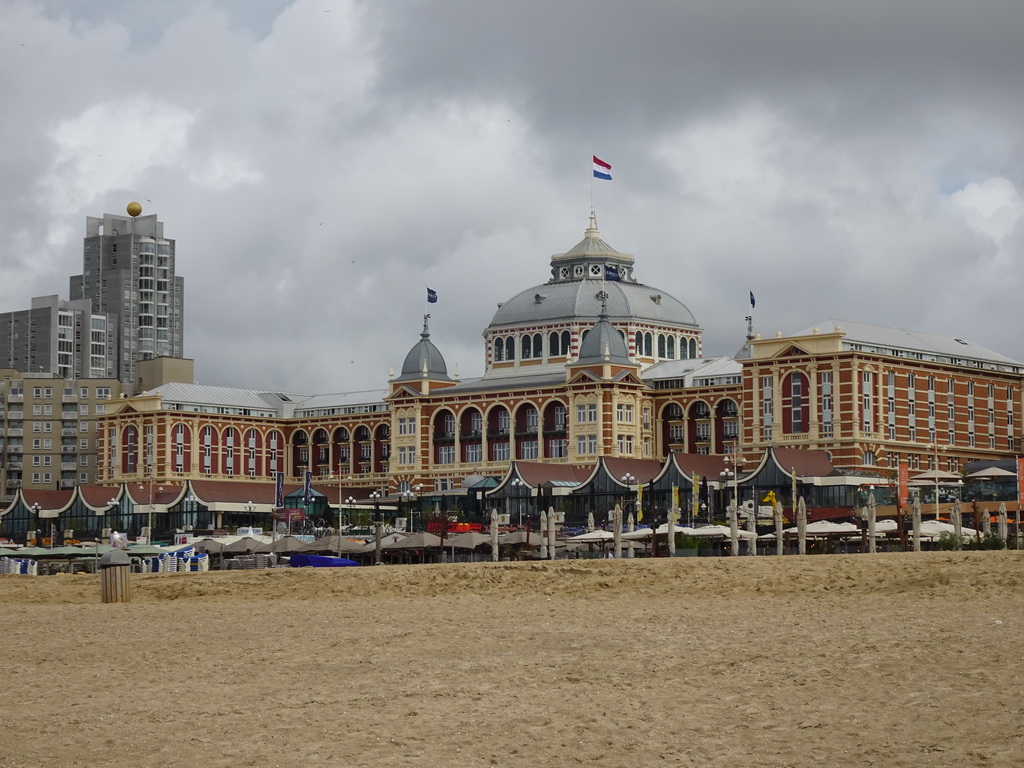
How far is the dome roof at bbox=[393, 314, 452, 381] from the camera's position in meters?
187

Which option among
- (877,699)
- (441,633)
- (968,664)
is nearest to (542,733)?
(877,699)

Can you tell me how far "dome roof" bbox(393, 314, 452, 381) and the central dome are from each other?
5.34 meters

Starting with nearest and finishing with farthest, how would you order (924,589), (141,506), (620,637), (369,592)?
(620,637), (924,589), (369,592), (141,506)

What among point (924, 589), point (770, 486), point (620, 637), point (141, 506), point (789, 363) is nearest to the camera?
point (620, 637)

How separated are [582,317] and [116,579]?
122 metres

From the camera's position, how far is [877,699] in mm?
36094

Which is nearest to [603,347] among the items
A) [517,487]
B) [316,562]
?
[517,487]

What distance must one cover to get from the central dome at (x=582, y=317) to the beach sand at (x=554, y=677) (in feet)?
407

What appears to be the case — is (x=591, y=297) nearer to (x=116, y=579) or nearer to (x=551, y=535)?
(x=551, y=535)

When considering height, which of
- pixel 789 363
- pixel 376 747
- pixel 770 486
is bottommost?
pixel 376 747

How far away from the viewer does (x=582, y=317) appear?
18462 centimetres

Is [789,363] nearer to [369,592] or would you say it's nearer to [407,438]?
[407,438]

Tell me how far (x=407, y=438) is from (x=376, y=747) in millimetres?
150990

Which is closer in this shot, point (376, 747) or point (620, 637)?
point (376, 747)
